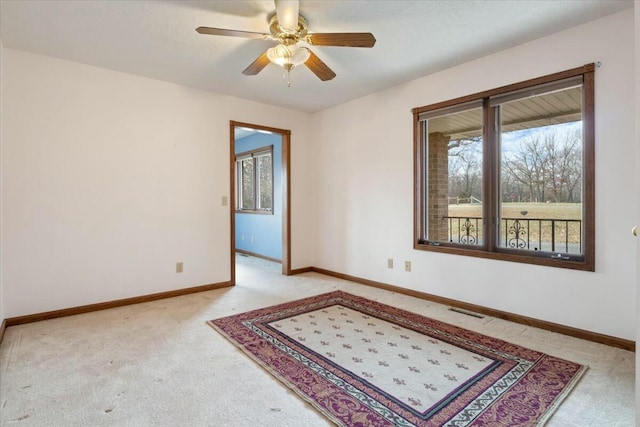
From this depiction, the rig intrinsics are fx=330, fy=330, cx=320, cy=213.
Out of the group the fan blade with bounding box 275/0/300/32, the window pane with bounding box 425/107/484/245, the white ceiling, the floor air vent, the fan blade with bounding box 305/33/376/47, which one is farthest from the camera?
the window pane with bounding box 425/107/484/245

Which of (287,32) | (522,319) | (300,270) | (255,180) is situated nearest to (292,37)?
(287,32)

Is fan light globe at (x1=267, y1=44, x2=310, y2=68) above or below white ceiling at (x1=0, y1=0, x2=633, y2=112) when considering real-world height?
below

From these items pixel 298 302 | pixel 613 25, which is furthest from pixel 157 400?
pixel 613 25

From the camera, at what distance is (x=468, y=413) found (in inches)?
66.1

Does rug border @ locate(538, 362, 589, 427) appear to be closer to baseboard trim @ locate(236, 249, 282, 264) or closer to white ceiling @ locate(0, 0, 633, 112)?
white ceiling @ locate(0, 0, 633, 112)

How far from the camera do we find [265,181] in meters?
6.38

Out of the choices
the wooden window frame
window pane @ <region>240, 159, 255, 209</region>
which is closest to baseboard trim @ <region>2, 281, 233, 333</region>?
the wooden window frame

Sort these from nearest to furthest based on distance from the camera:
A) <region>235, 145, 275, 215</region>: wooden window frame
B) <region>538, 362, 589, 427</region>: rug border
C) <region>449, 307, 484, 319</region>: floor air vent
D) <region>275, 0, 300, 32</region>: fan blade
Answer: <region>538, 362, 589, 427</region>: rug border → <region>275, 0, 300, 32</region>: fan blade → <region>449, 307, 484, 319</region>: floor air vent → <region>235, 145, 275, 215</region>: wooden window frame

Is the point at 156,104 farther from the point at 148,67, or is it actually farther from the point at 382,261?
the point at 382,261

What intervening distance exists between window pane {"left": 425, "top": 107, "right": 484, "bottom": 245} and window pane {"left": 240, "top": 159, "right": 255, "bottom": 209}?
3982 millimetres

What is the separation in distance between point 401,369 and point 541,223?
6.33ft

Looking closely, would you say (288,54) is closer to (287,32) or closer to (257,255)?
(287,32)

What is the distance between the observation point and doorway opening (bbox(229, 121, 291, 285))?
489 cm

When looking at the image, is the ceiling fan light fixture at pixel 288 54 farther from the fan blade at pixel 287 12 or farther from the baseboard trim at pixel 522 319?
the baseboard trim at pixel 522 319
